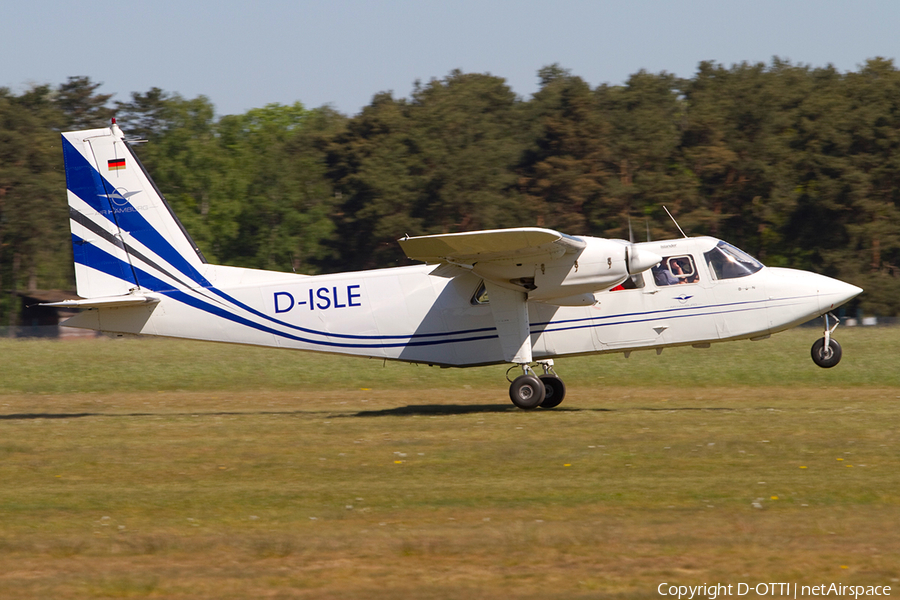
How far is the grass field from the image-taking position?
6.77 metres

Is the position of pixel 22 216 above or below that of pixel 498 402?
above

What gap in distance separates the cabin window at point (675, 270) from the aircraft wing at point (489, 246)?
60.0 inches

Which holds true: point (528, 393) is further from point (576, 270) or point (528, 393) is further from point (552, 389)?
point (576, 270)

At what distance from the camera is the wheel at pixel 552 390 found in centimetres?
1642

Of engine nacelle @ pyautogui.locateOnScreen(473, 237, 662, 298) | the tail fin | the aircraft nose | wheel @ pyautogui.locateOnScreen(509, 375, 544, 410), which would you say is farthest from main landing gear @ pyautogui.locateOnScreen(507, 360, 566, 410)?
the tail fin

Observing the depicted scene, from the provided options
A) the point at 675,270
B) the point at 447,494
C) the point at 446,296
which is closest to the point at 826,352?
the point at 675,270

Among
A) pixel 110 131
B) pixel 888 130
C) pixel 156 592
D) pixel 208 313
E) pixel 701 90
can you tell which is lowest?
pixel 156 592

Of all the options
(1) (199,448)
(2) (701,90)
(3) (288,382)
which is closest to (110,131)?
(1) (199,448)

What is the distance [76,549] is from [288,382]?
15.6m

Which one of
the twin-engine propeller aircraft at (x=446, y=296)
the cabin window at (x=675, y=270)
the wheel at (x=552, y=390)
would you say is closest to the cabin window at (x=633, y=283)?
the twin-engine propeller aircraft at (x=446, y=296)

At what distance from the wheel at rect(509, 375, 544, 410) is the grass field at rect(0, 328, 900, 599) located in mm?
338

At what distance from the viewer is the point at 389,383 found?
22406 mm

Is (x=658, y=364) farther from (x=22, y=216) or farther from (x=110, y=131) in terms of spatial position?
(x=22, y=216)

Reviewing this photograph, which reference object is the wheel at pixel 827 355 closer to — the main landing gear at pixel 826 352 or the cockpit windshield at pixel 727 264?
the main landing gear at pixel 826 352
